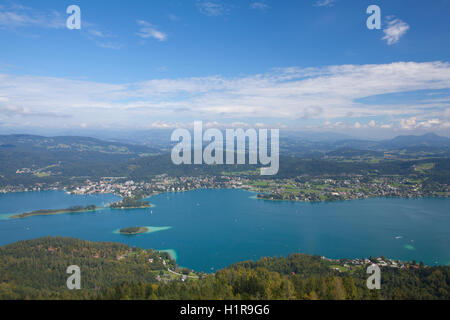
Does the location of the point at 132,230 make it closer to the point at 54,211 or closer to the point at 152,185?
the point at 54,211

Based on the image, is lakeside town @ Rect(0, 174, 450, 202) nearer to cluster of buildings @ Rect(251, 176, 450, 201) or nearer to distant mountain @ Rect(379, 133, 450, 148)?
cluster of buildings @ Rect(251, 176, 450, 201)

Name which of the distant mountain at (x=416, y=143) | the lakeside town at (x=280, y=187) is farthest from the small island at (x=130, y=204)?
the distant mountain at (x=416, y=143)

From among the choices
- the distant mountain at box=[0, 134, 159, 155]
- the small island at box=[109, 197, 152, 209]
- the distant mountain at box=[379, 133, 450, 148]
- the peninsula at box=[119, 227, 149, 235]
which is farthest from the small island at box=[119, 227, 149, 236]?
the distant mountain at box=[379, 133, 450, 148]

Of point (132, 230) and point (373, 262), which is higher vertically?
point (373, 262)

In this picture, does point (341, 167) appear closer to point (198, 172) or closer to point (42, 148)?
point (198, 172)

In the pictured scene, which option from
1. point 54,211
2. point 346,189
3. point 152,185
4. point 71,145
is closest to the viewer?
point 54,211

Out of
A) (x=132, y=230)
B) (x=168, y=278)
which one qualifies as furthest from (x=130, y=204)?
(x=168, y=278)

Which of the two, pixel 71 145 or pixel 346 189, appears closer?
pixel 346 189
